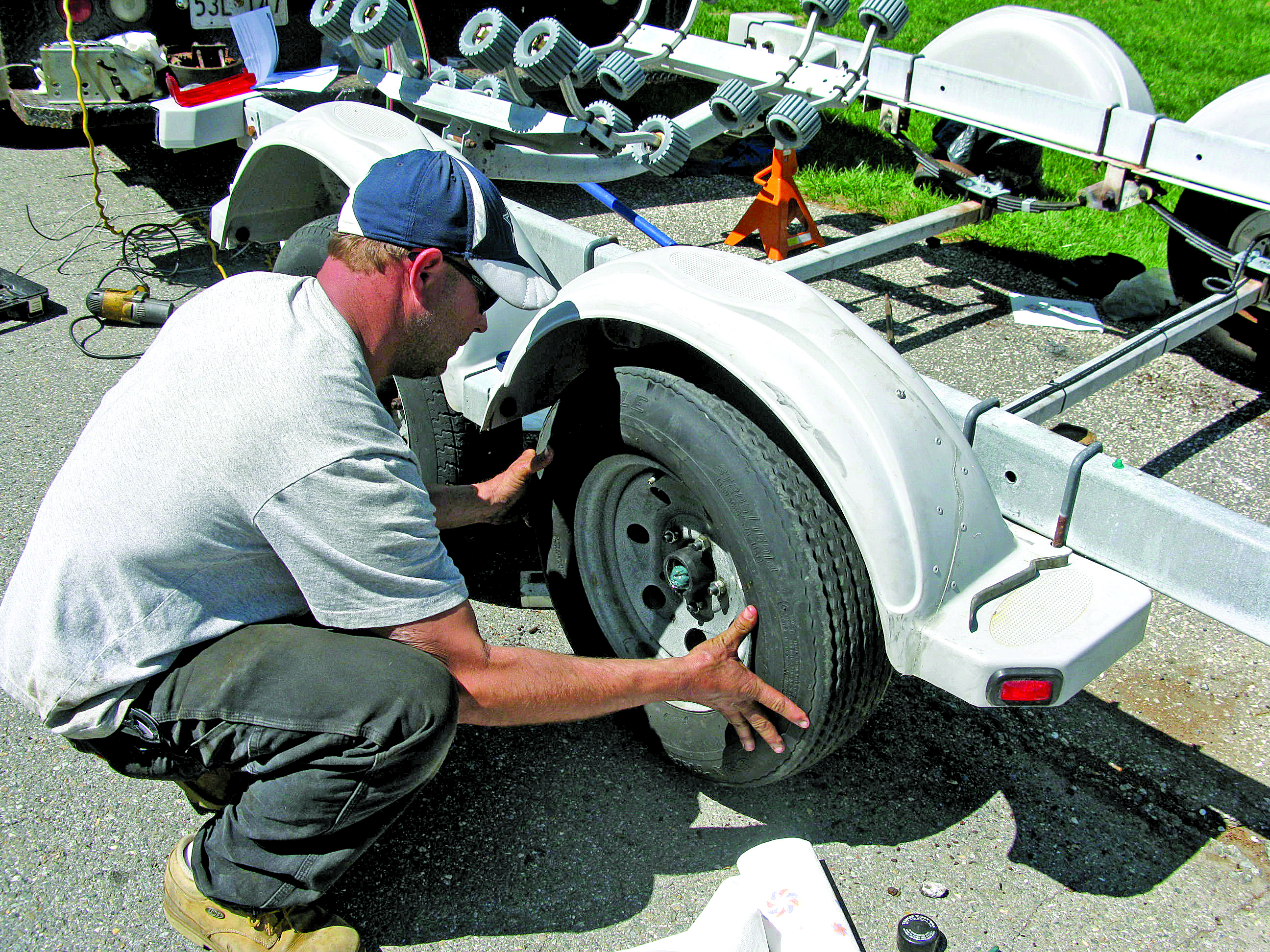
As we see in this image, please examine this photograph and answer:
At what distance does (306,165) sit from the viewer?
3.60m

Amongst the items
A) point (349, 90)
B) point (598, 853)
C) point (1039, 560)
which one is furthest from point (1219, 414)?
point (349, 90)

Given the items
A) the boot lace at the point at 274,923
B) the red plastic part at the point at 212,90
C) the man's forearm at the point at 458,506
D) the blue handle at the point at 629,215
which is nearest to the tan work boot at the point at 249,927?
the boot lace at the point at 274,923

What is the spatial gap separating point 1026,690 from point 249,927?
161cm

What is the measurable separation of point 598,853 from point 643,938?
242 mm

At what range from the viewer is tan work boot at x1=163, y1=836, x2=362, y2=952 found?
2.11 meters

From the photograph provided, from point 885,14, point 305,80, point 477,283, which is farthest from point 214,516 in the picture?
point 305,80

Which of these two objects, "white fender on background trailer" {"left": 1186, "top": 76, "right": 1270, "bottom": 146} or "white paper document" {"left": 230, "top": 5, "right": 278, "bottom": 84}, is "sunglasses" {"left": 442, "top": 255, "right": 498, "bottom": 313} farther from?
"white paper document" {"left": 230, "top": 5, "right": 278, "bottom": 84}

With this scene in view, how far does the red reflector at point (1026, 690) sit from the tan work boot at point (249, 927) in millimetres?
1397

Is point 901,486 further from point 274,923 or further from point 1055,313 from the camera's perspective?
point 1055,313

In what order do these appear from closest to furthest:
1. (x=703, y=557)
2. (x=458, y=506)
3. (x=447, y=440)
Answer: (x=703, y=557), (x=458, y=506), (x=447, y=440)

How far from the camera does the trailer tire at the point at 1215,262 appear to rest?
159 inches

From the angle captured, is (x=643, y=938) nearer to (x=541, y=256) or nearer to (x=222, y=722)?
(x=222, y=722)

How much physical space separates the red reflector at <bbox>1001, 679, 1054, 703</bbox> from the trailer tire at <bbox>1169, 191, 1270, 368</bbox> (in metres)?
2.93

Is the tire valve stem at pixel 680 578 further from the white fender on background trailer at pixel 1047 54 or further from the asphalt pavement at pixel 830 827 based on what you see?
the white fender on background trailer at pixel 1047 54
